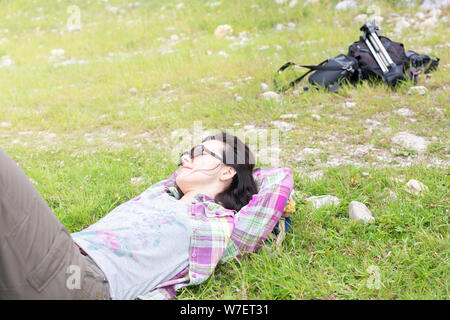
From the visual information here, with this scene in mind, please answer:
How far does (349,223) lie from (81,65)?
26.9 ft

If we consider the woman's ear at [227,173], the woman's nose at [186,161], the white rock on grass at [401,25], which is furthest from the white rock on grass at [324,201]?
the white rock on grass at [401,25]

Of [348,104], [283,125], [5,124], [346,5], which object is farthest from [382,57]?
[5,124]

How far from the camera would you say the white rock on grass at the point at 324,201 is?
11.2ft

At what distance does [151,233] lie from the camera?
8.45 feet

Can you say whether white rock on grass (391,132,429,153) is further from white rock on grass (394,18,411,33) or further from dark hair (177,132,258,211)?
white rock on grass (394,18,411,33)

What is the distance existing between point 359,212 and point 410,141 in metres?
1.67

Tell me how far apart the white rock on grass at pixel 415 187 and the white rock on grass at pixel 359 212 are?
1.66ft

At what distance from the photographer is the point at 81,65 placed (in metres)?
9.41

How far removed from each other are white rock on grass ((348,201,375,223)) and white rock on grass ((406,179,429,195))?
505 millimetres

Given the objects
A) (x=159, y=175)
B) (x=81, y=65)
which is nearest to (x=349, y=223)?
(x=159, y=175)

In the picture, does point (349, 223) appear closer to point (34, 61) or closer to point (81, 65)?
point (81, 65)

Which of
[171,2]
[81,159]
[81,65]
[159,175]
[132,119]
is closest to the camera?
[159,175]

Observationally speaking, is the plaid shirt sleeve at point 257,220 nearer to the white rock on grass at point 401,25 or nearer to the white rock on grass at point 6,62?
the white rock on grass at point 401,25

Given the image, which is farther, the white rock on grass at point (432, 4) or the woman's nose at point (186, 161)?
the white rock on grass at point (432, 4)
